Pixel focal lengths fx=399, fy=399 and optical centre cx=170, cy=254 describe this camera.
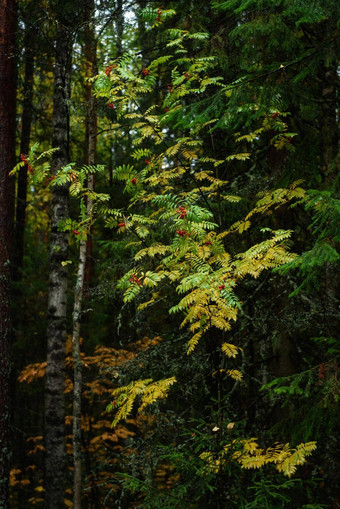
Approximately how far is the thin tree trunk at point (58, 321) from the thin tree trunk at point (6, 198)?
776 millimetres

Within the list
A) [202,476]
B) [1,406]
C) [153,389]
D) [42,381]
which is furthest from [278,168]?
[42,381]

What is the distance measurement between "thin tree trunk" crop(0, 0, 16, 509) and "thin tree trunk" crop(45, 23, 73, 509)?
776 millimetres

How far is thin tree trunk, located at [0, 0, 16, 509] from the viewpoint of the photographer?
606 cm

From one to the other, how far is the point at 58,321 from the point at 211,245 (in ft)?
13.1

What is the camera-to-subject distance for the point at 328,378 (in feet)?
12.0

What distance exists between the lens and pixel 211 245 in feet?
13.5

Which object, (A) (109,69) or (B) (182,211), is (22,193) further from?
(B) (182,211)

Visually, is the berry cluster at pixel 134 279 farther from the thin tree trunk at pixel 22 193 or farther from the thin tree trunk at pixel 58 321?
the thin tree trunk at pixel 22 193

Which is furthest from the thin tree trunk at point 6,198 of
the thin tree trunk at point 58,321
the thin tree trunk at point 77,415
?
the thin tree trunk at point 77,415

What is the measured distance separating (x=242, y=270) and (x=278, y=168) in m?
3.29

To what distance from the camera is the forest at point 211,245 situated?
3.53 meters

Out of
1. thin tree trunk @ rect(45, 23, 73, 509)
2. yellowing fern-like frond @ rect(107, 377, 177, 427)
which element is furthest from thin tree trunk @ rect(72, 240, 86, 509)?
yellowing fern-like frond @ rect(107, 377, 177, 427)

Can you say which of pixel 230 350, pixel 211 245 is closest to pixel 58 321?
pixel 211 245

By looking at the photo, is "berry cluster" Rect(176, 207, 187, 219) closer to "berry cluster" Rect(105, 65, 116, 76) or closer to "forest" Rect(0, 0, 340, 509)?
"forest" Rect(0, 0, 340, 509)
